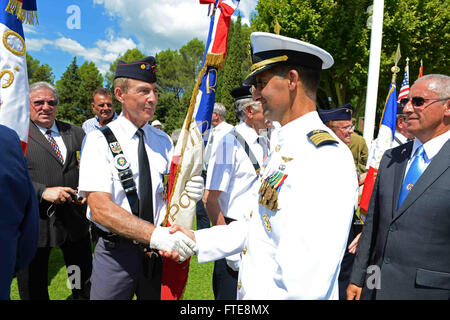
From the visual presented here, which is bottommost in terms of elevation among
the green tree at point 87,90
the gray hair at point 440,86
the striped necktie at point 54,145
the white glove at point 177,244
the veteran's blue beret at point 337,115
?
the white glove at point 177,244

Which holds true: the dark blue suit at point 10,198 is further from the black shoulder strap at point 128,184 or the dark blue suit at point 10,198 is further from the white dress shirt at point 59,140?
the white dress shirt at point 59,140

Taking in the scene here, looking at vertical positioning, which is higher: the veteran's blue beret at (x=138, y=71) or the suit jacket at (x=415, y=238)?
the veteran's blue beret at (x=138, y=71)

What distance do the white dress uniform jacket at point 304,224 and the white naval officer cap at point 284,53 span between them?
31 centimetres

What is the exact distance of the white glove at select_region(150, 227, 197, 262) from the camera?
2137 millimetres

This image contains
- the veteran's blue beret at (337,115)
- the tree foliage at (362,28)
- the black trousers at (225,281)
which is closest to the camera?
the black trousers at (225,281)

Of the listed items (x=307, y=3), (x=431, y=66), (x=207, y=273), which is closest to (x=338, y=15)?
(x=307, y=3)

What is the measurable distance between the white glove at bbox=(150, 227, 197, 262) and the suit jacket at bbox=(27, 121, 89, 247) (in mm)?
1790

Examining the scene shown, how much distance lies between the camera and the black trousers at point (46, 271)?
345 cm

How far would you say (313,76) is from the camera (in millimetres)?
1789

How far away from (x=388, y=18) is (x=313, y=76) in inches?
686

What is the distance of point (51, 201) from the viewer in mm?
3203

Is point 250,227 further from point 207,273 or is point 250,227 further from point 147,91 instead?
point 207,273

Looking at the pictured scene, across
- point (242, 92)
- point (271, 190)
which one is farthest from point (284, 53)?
point (242, 92)

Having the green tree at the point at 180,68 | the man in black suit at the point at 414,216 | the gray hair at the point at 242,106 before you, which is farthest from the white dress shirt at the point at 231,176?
the green tree at the point at 180,68
